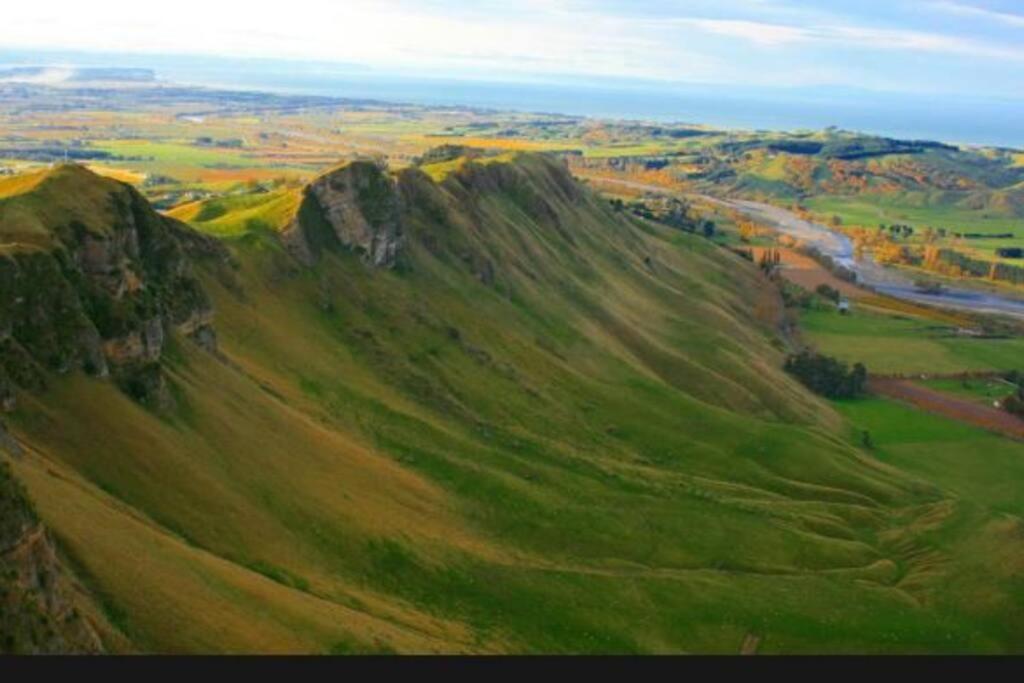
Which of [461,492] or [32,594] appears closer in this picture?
[32,594]

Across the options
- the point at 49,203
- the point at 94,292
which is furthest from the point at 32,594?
the point at 49,203

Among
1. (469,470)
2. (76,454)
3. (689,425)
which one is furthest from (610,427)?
(76,454)

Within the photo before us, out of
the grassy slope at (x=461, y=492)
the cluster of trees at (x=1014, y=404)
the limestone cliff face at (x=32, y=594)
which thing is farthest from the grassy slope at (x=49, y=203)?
the cluster of trees at (x=1014, y=404)

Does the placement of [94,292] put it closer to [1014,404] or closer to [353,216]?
[353,216]

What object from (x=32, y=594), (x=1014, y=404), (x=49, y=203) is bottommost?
(x=1014, y=404)

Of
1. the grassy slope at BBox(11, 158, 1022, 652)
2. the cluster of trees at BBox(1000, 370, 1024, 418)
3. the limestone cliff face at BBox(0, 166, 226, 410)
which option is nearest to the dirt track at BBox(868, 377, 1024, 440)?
the cluster of trees at BBox(1000, 370, 1024, 418)

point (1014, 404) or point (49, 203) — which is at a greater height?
point (49, 203)

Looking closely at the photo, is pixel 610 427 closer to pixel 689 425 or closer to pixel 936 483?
pixel 689 425
